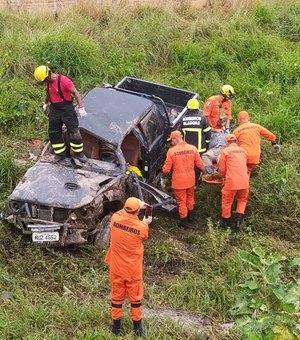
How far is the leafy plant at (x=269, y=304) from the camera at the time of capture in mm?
4281

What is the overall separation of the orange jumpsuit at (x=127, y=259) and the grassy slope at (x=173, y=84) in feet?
1.20

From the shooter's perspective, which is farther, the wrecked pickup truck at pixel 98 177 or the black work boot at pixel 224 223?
the black work boot at pixel 224 223

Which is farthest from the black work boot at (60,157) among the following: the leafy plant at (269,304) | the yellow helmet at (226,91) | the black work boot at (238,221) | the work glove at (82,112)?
the leafy plant at (269,304)

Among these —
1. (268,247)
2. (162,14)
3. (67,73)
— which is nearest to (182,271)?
(268,247)

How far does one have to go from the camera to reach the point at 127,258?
5.50m

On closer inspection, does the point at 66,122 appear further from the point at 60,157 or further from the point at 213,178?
Answer: the point at 213,178

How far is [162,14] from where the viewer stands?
13477 mm

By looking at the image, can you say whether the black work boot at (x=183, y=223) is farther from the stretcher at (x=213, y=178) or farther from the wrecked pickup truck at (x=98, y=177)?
the stretcher at (x=213, y=178)

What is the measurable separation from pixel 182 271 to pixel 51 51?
6.26 metres

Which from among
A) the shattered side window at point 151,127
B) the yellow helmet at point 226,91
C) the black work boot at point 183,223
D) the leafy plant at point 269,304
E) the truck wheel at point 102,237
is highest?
the leafy plant at point 269,304

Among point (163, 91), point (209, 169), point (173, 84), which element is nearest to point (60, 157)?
point (209, 169)

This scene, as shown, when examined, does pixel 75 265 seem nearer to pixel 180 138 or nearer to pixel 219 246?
pixel 219 246

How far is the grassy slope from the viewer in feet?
20.7

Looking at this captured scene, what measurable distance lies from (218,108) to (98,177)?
3.10m
